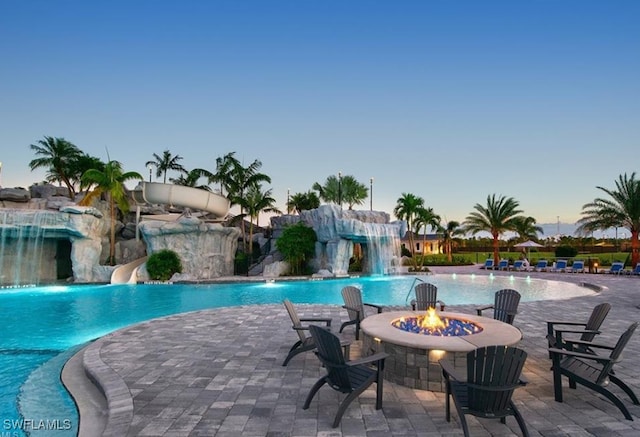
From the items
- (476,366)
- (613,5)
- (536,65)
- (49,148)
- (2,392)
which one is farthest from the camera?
(49,148)

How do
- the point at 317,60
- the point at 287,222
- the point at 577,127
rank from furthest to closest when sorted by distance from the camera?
the point at 287,222, the point at 577,127, the point at 317,60

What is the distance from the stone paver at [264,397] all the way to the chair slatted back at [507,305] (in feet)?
1.74

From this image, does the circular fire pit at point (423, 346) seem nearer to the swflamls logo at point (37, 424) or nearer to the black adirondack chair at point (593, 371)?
the black adirondack chair at point (593, 371)

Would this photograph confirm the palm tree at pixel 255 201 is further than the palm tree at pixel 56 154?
No

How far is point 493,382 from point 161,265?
2129 cm

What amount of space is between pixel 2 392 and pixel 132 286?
15543 millimetres

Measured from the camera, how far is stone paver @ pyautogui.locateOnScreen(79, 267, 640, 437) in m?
3.49

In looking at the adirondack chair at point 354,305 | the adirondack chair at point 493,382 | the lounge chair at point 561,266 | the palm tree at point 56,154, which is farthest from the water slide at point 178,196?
the lounge chair at point 561,266

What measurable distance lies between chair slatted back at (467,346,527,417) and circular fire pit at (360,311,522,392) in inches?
40.8

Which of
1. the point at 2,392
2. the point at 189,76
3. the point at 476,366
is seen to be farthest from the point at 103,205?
the point at 476,366

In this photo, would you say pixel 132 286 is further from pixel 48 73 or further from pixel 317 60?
pixel 317 60

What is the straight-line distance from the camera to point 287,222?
98.8 ft

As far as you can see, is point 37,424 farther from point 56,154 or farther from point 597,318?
point 56,154

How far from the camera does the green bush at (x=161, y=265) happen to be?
21.3 meters
